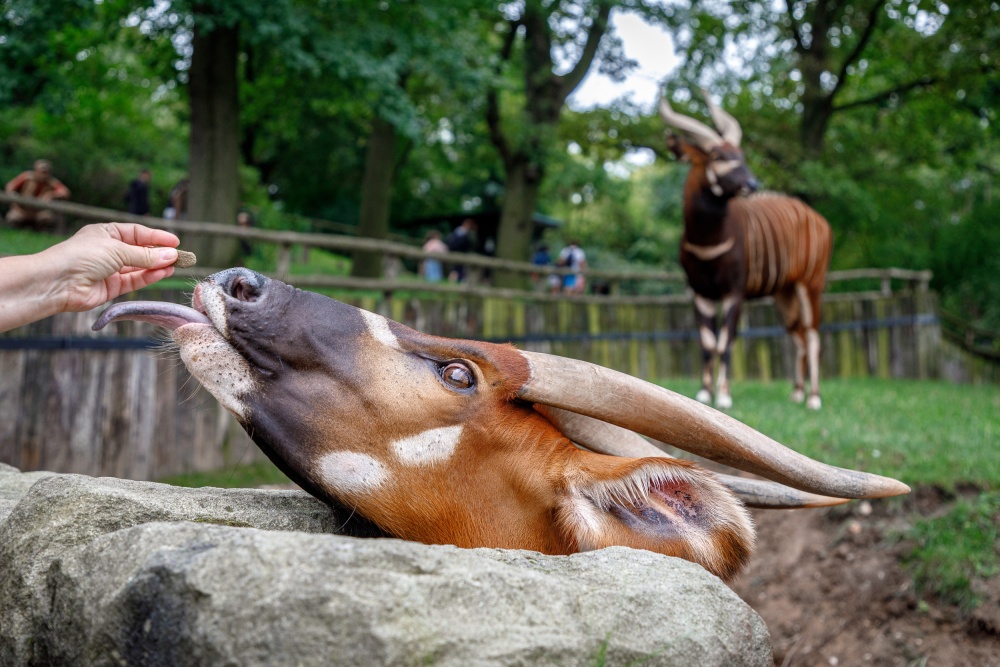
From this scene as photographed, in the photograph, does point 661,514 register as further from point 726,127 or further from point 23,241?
point 23,241

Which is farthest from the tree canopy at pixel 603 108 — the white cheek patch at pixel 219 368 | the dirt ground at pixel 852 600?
Answer: the white cheek patch at pixel 219 368

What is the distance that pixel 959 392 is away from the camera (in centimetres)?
1162

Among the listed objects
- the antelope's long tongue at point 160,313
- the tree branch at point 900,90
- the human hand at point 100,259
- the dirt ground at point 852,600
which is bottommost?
the dirt ground at point 852,600

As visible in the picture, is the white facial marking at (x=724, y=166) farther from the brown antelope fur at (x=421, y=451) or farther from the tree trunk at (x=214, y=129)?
the tree trunk at (x=214, y=129)

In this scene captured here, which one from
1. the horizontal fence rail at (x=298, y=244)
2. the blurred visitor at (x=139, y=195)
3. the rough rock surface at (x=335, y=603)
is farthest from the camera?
the blurred visitor at (x=139, y=195)

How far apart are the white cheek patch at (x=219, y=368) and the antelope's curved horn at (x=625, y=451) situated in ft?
3.06

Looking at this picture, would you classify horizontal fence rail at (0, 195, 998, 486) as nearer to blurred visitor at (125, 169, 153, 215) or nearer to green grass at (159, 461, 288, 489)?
green grass at (159, 461, 288, 489)

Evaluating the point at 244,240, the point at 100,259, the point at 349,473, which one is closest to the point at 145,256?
the point at 100,259

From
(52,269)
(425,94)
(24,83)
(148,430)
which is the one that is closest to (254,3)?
(24,83)

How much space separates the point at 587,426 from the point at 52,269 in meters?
1.65

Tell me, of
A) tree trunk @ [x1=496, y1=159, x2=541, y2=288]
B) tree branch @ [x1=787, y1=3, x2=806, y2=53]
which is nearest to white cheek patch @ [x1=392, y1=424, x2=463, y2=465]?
tree trunk @ [x1=496, y1=159, x2=541, y2=288]

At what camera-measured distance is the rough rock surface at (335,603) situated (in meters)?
1.38

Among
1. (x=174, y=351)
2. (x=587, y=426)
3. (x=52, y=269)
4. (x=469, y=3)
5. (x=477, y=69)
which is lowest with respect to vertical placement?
(x=587, y=426)

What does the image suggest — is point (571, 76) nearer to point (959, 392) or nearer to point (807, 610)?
point (959, 392)
